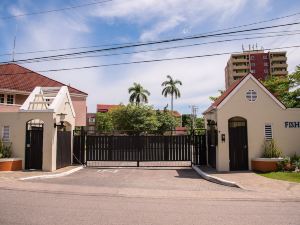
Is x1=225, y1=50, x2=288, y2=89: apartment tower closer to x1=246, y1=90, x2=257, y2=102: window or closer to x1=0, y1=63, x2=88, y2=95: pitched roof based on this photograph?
x1=0, y1=63, x2=88, y2=95: pitched roof

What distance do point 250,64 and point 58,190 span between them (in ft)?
327

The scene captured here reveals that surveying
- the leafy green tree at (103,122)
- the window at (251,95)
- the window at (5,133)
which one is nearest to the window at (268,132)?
the window at (251,95)

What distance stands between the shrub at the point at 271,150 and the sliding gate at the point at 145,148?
4.28m

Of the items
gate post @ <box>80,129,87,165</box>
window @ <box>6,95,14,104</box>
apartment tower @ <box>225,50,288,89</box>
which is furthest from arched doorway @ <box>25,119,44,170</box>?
apartment tower @ <box>225,50,288,89</box>

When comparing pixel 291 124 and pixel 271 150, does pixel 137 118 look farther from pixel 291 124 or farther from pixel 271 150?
pixel 271 150

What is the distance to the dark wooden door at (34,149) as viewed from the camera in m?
17.1

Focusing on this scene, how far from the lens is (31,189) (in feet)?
37.1

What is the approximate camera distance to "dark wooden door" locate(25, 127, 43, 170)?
17.1 meters

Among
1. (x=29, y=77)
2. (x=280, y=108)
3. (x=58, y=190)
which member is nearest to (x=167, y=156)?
(x=280, y=108)

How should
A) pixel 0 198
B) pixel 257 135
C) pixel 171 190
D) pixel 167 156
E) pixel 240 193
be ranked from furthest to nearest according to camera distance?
1. pixel 167 156
2. pixel 257 135
3. pixel 171 190
4. pixel 240 193
5. pixel 0 198

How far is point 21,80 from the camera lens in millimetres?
30625

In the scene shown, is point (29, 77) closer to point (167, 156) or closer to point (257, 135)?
point (167, 156)

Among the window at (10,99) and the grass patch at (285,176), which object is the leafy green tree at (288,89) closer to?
the grass patch at (285,176)

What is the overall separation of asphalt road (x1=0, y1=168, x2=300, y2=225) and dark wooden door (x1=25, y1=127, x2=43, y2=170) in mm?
4257
